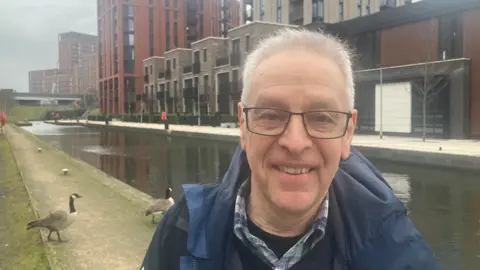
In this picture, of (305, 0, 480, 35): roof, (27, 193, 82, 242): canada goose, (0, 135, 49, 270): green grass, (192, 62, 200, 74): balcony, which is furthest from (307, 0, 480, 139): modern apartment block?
(192, 62, 200, 74): balcony

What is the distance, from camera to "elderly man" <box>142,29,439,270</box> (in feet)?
4.62

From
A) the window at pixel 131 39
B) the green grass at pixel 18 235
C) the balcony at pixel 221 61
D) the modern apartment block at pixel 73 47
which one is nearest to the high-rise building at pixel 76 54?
the modern apartment block at pixel 73 47

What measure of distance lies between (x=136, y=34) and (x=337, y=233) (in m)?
79.1

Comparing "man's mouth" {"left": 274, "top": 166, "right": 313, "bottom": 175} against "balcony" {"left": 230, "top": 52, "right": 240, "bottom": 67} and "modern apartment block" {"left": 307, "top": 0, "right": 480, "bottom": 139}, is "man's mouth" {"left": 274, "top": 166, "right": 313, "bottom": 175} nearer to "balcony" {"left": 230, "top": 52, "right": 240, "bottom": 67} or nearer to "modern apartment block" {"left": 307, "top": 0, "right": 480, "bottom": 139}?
"modern apartment block" {"left": 307, "top": 0, "right": 480, "bottom": 139}

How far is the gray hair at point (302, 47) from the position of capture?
1.48 m

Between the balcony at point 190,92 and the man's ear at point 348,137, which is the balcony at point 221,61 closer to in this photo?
the balcony at point 190,92

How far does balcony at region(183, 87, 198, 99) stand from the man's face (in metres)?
51.0

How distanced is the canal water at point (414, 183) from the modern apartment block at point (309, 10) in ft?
106

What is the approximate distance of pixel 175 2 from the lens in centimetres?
8062

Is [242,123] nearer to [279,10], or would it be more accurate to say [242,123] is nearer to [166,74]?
[279,10]

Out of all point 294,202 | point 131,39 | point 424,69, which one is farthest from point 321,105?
point 131,39

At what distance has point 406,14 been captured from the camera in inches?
1035

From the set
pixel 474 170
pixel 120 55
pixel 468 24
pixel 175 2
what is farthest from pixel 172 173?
pixel 175 2

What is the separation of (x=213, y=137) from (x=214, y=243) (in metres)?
Result: 26.0
